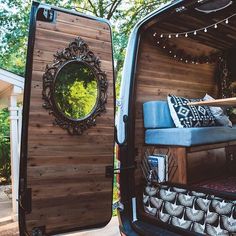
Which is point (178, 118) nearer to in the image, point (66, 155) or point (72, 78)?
point (72, 78)

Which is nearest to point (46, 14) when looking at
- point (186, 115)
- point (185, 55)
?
point (186, 115)

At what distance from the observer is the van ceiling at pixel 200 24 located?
2765mm

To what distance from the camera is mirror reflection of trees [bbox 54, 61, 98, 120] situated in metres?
2.31

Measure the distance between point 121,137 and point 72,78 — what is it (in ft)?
2.38

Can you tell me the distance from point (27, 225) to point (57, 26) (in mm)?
1469

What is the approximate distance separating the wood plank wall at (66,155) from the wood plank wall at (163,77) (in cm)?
39

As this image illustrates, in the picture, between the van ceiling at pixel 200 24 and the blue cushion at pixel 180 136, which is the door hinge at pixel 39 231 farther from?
the van ceiling at pixel 200 24

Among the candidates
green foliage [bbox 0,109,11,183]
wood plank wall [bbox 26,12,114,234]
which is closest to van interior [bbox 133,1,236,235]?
wood plank wall [bbox 26,12,114,234]

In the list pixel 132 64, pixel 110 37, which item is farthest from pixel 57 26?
pixel 132 64

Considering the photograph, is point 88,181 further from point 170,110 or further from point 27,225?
point 170,110

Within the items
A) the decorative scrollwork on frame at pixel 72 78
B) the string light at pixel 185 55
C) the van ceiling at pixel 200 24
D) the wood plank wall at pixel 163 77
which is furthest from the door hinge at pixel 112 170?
the string light at pixel 185 55

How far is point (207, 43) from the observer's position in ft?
12.6

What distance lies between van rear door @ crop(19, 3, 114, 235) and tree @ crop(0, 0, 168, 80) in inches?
250

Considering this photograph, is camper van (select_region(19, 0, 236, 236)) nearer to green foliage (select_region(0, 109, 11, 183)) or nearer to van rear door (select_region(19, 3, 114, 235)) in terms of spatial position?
van rear door (select_region(19, 3, 114, 235))
